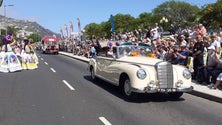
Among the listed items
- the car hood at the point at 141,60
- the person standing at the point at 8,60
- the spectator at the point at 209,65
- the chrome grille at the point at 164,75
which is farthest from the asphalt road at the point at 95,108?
the person standing at the point at 8,60

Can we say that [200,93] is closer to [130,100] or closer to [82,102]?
[130,100]

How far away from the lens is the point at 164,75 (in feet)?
29.8

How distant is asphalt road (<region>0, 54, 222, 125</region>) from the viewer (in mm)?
6988

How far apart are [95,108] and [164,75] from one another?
7.27 feet

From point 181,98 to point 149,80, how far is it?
1447 mm

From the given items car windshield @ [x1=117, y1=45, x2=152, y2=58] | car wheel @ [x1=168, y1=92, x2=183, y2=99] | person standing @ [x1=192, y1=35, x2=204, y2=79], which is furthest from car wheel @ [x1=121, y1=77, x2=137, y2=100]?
person standing @ [x1=192, y1=35, x2=204, y2=79]

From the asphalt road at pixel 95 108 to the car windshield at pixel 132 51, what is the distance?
1.27m

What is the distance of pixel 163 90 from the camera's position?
898 cm

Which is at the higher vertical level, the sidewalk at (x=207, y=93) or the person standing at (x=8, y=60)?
the person standing at (x=8, y=60)

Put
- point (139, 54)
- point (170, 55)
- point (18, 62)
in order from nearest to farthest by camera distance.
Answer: point (139, 54) < point (170, 55) < point (18, 62)

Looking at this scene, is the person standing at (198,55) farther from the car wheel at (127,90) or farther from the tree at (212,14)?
the tree at (212,14)

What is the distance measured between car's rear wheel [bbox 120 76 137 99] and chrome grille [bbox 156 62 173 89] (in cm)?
83

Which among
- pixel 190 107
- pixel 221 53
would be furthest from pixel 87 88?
pixel 221 53

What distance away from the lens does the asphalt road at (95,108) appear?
6988 millimetres
